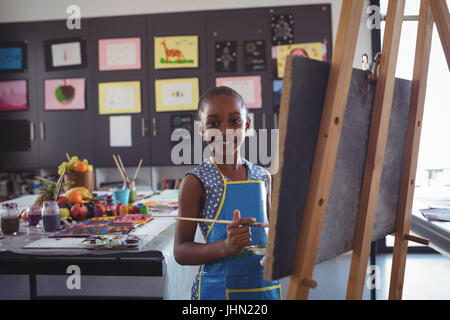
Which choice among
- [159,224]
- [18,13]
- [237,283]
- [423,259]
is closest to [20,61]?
[18,13]

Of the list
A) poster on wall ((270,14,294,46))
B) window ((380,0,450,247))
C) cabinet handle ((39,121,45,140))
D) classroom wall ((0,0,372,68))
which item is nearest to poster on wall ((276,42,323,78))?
poster on wall ((270,14,294,46))

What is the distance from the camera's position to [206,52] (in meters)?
3.31

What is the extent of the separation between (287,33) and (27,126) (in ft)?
8.87

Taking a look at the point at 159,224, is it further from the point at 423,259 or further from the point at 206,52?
the point at 423,259

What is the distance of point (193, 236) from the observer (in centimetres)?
96

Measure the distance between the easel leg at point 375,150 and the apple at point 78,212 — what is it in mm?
1197

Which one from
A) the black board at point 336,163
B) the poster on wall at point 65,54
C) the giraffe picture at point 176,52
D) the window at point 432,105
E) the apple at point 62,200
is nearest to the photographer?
the black board at point 336,163

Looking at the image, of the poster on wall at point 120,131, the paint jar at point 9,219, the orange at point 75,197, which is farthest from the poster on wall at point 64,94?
the paint jar at point 9,219

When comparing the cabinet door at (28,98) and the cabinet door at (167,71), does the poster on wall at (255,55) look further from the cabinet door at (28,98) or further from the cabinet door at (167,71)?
the cabinet door at (28,98)

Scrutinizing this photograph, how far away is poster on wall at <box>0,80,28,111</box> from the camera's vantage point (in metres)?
3.48

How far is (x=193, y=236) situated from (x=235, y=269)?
0.15m

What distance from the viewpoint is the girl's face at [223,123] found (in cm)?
99

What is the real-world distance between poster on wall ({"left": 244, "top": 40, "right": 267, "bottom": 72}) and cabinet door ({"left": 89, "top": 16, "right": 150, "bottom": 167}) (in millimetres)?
969
